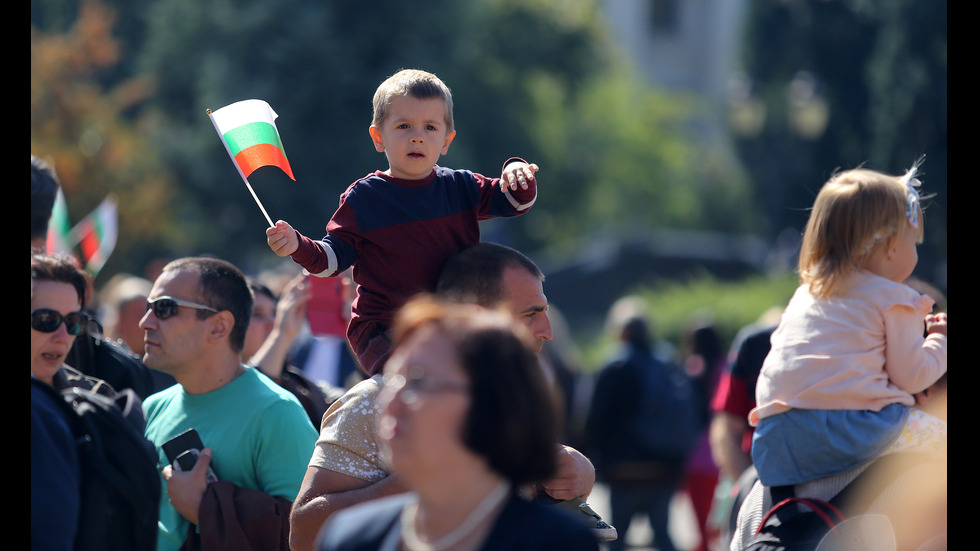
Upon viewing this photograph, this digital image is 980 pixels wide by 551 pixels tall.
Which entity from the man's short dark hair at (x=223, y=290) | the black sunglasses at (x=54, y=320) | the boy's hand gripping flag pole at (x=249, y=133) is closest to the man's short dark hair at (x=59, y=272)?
the black sunglasses at (x=54, y=320)

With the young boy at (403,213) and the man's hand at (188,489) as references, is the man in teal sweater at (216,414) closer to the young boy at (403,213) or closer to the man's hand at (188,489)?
the man's hand at (188,489)

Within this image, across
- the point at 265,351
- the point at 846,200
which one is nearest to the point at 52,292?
the point at 265,351

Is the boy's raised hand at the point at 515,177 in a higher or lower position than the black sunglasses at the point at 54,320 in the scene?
higher

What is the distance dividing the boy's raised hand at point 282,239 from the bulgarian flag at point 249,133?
46 centimetres

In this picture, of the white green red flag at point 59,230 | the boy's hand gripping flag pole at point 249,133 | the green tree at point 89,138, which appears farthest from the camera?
the green tree at point 89,138

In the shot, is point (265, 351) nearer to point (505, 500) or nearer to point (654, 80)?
point (505, 500)

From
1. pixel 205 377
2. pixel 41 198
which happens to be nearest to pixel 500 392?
pixel 205 377

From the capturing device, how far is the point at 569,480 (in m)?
3.14

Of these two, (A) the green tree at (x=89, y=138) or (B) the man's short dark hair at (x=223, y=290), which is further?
(A) the green tree at (x=89, y=138)

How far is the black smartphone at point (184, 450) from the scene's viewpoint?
12.8ft

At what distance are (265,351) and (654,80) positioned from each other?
55391 millimetres

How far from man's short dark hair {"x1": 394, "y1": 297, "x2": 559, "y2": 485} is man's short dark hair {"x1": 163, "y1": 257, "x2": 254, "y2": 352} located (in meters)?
2.05

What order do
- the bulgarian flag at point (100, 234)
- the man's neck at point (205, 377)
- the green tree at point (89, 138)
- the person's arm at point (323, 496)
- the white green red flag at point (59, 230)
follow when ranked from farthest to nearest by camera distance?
1. the green tree at point (89, 138)
2. the bulgarian flag at point (100, 234)
3. the white green red flag at point (59, 230)
4. the man's neck at point (205, 377)
5. the person's arm at point (323, 496)

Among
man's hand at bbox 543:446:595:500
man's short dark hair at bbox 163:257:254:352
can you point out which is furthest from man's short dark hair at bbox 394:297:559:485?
man's short dark hair at bbox 163:257:254:352
